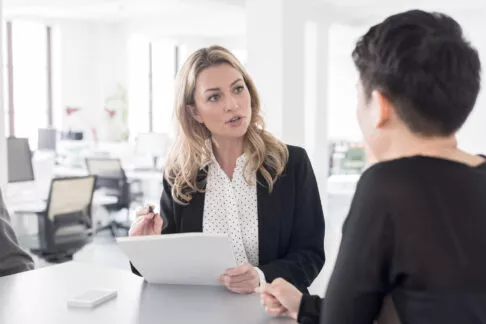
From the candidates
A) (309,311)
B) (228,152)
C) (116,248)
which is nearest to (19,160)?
(116,248)

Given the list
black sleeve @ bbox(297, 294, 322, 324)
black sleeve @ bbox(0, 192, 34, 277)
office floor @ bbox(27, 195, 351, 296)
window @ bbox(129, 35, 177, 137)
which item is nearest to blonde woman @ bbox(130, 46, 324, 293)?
black sleeve @ bbox(0, 192, 34, 277)

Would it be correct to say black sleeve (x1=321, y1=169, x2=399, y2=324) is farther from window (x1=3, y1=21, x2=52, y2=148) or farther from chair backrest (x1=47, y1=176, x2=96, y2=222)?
window (x1=3, y1=21, x2=52, y2=148)

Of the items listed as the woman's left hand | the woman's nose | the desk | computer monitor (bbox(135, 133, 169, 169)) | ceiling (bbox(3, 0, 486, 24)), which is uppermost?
ceiling (bbox(3, 0, 486, 24))

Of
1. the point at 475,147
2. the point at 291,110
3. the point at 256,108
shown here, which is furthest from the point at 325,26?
the point at 256,108

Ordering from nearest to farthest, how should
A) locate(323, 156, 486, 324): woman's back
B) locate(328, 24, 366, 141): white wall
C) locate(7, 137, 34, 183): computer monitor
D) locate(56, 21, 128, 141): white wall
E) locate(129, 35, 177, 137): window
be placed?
1. locate(323, 156, 486, 324): woman's back
2. locate(7, 137, 34, 183): computer monitor
3. locate(56, 21, 128, 141): white wall
4. locate(129, 35, 177, 137): window
5. locate(328, 24, 366, 141): white wall

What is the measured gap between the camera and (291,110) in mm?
6336

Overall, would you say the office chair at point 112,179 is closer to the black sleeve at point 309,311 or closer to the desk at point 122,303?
the desk at point 122,303

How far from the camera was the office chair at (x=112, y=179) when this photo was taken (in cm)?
749

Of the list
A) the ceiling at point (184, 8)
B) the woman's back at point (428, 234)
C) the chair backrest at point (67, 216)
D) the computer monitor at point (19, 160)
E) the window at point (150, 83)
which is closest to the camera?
the woman's back at point (428, 234)

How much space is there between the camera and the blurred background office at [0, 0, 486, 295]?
5.64 metres

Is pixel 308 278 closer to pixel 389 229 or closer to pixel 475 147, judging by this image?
pixel 389 229

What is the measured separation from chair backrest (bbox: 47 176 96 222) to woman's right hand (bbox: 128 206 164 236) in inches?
137

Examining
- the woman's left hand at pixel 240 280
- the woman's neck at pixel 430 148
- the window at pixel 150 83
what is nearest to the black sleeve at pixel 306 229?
the woman's left hand at pixel 240 280

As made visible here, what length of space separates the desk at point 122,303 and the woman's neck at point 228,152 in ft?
1.90
